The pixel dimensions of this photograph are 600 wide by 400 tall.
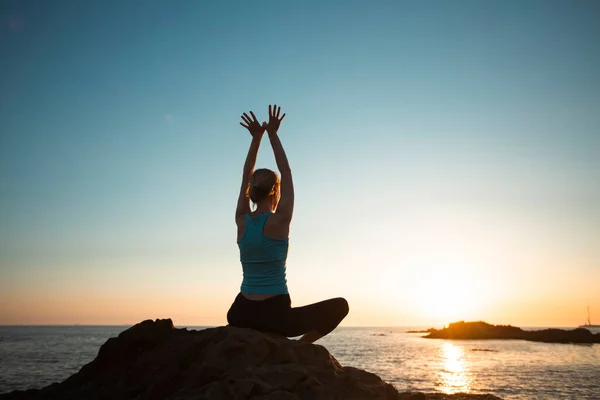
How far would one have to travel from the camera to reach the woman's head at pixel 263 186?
4527mm

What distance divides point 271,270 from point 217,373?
110 cm

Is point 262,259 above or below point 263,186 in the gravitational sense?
below

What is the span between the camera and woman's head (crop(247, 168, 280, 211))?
4.53m

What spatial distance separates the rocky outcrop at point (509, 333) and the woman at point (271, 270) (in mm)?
81499

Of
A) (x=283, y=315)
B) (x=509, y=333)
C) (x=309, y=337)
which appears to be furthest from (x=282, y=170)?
(x=509, y=333)

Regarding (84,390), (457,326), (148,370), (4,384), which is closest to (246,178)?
(148,370)

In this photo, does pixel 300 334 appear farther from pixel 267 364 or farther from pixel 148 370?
pixel 148 370

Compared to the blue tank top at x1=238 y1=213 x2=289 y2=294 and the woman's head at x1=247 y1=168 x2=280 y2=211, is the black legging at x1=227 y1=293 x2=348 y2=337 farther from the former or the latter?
the woman's head at x1=247 y1=168 x2=280 y2=211

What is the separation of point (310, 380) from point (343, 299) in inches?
40.1

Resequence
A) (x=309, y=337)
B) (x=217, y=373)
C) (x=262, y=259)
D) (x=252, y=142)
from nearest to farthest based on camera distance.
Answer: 1. (x=217, y=373)
2. (x=262, y=259)
3. (x=309, y=337)
4. (x=252, y=142)

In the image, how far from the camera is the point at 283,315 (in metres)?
4.56

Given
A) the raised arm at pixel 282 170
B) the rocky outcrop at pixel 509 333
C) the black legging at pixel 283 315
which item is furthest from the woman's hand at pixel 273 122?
the rocky outcrop at pixel 509 333

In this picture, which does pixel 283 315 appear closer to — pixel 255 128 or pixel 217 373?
Answer: pixel 217 373

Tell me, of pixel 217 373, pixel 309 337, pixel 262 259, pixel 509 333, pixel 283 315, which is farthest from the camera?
pixel 509 333
